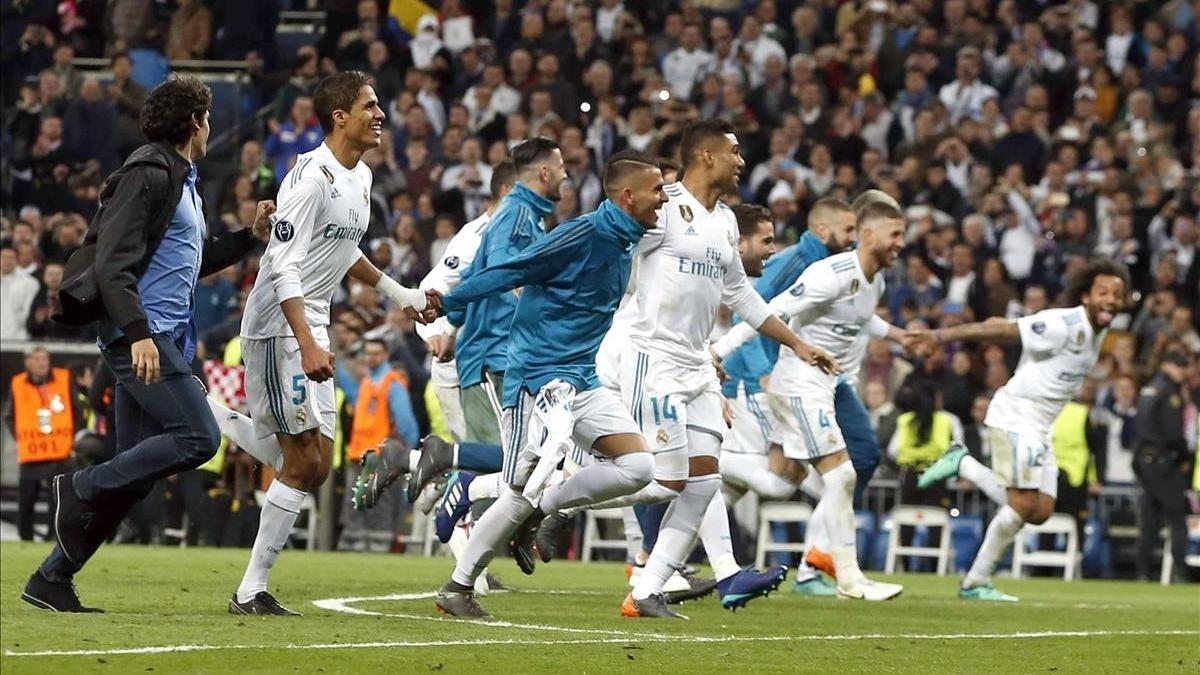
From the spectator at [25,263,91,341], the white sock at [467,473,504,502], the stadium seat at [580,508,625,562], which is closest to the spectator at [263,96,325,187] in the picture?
the spectator at [25,263,91,341]

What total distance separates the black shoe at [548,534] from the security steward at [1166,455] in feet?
33.7

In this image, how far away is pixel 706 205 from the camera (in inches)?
453

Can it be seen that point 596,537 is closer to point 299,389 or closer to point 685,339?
point 685,339

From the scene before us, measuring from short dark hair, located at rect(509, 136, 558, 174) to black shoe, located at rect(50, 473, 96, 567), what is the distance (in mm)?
3814

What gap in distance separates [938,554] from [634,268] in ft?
30.8

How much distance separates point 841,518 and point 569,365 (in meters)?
3.85

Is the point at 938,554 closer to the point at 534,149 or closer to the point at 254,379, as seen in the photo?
the point at 534,149

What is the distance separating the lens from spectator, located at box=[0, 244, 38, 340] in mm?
22859

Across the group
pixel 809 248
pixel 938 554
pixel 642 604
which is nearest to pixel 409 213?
pixel 938 554

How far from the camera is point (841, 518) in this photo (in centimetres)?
1360

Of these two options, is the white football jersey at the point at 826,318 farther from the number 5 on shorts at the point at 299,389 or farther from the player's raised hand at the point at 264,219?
the player's raised hand at the point at 264,219

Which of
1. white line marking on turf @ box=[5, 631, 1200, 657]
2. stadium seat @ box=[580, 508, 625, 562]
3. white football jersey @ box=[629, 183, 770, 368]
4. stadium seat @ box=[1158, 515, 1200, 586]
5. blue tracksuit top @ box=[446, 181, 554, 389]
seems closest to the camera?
white line marking on turf @ box=[5, 631, 1200, 657]

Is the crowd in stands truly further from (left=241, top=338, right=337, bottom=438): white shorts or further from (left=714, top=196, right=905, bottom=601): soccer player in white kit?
(left=241, top=338, right=337, bottom=438): white shorts

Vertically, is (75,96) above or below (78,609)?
above
